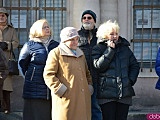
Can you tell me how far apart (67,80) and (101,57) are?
618mm

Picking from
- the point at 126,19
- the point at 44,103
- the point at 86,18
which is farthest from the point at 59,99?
the point at 126,19

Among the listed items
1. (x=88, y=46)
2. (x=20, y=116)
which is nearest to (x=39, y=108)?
(x=88, y=46)

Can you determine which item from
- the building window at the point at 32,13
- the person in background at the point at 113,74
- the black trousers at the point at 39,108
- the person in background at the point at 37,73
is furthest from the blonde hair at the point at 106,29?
the building window at the point at 32,13

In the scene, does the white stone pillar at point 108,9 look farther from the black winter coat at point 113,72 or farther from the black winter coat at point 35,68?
the black winter coat at point 35,68

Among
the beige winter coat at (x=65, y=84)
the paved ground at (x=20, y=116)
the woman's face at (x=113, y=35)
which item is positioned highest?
the woman's face at (x=113, y=35)

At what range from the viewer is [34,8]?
8.35 metres

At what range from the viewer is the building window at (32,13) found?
8367 mm

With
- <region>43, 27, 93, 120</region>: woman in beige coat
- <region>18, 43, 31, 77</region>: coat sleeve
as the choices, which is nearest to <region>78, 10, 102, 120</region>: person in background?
<region>43, 27, 93, 120</region>: woman in beige coat

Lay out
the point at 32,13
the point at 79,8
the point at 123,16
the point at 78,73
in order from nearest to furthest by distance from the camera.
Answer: the point at 78,73 → the point at 79,8 → the point at 123,16 → the point at 32,13

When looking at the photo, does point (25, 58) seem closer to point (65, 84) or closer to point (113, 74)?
point (65, 84)

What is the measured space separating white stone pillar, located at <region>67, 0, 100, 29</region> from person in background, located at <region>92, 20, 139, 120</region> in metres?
1.96

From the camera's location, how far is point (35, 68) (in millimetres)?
5879

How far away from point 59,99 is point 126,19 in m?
3.16

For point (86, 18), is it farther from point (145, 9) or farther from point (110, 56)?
point (145, 9)
